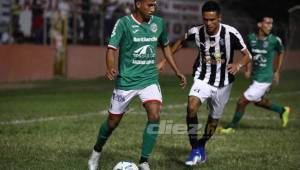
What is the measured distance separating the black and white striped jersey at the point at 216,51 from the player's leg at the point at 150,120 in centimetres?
140

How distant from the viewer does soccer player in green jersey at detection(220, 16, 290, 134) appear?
1370cm

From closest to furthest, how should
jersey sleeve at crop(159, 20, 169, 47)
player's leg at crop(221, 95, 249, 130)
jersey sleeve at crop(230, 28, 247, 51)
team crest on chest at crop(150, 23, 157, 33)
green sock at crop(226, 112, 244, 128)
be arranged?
team crest on chest at crop(150, 23, 157, 33), jersey sleeve at crop(159, 20, 169, 47), jersey sleeve at crop(230, 28, 247, 51), player's leg at crop(221, 95, 249, 130), green sock at crop(226, 112, 244, 128)

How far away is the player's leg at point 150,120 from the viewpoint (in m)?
8.55

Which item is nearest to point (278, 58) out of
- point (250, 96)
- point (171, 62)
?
point (250, 96)

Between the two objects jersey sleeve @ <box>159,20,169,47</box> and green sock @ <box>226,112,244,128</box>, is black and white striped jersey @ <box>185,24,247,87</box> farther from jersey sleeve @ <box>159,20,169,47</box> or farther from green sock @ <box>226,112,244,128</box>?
green sock @ <box>226,112,244,128</box>

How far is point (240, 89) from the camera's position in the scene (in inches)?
1015

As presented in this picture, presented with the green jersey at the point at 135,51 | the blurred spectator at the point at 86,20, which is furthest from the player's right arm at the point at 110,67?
the blurred spectator at the point at 86,20

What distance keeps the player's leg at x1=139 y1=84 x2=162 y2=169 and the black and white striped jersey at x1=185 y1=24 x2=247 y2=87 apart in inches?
55.3

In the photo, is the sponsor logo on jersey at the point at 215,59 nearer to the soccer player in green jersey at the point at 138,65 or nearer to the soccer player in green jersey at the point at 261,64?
→ the soccer player in green jersey at the point at 138,65

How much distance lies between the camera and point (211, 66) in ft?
32.7

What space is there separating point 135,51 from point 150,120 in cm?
85

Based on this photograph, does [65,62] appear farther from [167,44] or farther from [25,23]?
[167,44]

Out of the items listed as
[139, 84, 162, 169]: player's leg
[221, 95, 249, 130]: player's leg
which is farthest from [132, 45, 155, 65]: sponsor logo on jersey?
[221, 95, 249, 130]: player's leg

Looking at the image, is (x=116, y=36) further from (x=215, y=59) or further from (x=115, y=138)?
(x=115, y=138)
